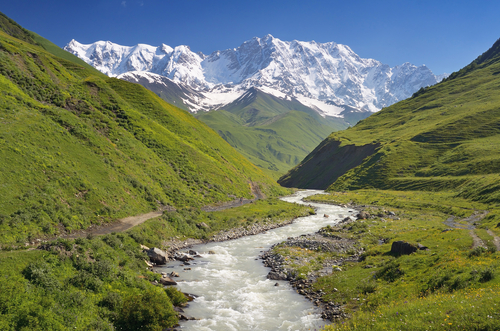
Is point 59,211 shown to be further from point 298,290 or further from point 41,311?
point 298,290

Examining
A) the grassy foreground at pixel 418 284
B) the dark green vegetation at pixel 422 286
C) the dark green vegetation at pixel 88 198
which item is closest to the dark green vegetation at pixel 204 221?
the dark green vegetation at pixel 88 198

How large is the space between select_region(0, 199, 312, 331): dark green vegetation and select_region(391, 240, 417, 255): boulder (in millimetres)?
25755

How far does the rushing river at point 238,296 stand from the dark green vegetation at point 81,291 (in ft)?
9.45

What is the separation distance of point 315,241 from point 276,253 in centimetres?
824

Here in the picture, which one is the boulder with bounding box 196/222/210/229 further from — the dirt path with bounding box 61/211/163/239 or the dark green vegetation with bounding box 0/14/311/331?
the dirt path with bounding box 61/211/163/239

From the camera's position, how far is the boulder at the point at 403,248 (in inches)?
1291

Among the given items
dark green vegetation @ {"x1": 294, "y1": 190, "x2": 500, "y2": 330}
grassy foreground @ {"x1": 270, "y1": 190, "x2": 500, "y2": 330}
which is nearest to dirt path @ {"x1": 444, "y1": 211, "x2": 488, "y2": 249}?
dark green vegetation @ {"x1": 294, "y1": 190, "x2": 500, "y2": 330}

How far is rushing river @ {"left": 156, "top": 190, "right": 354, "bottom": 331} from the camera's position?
22.4m

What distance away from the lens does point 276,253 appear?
1587 inches

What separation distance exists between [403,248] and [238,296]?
20.8 metres

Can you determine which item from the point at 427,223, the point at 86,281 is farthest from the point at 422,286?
the point at 427,223

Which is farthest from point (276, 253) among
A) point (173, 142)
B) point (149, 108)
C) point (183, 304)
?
point (149, 108)

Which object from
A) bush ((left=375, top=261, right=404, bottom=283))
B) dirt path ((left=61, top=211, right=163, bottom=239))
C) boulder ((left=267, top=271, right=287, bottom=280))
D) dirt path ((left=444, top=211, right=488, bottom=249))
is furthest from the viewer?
dirt path ((left=444, top=211, right=488, bottom=249))

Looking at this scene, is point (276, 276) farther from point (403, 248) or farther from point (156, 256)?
point (403, 248)
